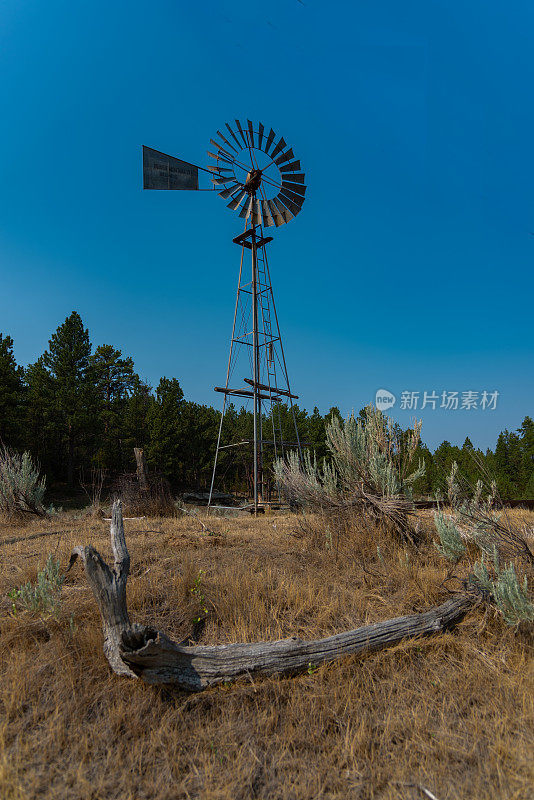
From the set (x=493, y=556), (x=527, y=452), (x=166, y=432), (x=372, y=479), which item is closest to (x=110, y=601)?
(x=493, y=556)

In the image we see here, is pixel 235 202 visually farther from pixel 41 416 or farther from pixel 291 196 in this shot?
pixel 41 416

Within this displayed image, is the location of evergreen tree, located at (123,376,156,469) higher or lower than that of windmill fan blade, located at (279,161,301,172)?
lower

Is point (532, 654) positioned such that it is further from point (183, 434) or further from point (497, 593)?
point (183, 434)

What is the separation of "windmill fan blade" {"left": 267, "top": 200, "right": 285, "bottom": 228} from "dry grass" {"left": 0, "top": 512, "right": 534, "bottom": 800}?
38.7 ft

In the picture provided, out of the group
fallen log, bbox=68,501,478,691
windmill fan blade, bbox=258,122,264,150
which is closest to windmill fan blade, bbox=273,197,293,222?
windmill fan blade, bbox=258,122,264,150

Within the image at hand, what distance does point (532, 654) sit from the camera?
3.38 m

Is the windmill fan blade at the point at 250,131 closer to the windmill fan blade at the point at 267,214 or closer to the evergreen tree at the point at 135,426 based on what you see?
the windmill fan blade at the point at 267,214

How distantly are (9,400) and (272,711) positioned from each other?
76.6 ft

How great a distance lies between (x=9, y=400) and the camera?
2166cm

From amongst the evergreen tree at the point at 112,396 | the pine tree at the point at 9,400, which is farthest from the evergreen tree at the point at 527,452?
the pine tree at the point at 9,400

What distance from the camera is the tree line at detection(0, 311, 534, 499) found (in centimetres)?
2378

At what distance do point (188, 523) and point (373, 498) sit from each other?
14.6 ft

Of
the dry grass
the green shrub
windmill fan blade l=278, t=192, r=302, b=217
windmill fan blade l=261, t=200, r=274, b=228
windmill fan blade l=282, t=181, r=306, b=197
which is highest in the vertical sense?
windmill fan blade l=282, t=181, r=306, b=197

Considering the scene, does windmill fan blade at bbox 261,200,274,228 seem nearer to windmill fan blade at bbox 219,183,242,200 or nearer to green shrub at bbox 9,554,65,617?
windmill fan blade at bbox 219,183,242,200
